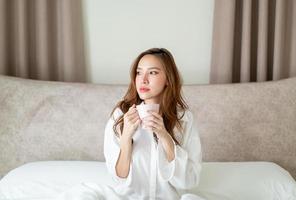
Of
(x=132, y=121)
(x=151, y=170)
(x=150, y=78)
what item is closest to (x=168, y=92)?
(x=150, y=78)

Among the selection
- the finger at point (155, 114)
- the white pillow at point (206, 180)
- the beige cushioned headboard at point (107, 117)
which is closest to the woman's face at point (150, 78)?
the finger at point (155, 114)

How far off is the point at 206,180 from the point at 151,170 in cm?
44

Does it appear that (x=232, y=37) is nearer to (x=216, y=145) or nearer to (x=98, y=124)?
(x=216, y=145)

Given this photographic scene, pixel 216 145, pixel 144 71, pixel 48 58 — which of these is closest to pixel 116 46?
pixel 48 58

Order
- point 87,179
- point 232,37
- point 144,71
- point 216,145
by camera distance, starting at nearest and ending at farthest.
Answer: point 144,71 → point 87,179 → point 216,145 → point 232,37

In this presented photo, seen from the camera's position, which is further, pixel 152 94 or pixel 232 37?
pixel 232 37

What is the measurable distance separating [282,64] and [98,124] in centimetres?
108

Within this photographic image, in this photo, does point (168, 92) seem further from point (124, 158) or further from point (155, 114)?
point (124, 158)

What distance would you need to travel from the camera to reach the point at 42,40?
8.28 feet

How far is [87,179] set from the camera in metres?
2.00

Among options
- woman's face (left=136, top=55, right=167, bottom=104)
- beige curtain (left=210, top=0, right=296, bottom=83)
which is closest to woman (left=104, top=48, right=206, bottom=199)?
woman's face (left=136, top=55, right=167, bottom=104)

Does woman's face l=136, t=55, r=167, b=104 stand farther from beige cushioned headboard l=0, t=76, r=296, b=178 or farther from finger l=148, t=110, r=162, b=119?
beige cushioned headboard l=0, t=76, r=296, b=178

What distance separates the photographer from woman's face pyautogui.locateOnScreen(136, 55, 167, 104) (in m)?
1.65

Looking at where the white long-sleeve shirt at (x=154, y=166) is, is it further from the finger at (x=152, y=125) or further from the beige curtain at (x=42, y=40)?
the beige curtain at (x=42, y=40)
